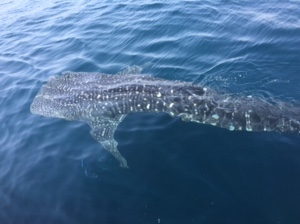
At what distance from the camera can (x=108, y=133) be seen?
10.1 metres

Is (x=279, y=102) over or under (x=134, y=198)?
over

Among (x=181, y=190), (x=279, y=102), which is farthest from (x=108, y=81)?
(x=279, y=102)

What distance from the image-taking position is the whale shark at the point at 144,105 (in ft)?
29.5

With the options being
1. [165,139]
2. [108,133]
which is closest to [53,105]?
[108,133]

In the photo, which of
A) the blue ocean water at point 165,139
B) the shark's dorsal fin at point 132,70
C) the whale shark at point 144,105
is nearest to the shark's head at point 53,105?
the whale shark at point 144,105

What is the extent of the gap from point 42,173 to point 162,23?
37.3ft

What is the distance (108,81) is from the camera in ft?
36.8

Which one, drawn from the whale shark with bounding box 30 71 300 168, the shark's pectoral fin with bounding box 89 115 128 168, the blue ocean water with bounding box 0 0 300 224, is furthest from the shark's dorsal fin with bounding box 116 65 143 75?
the shark's pectoral fin with bounding box 89 115 128 168

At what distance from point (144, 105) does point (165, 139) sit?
155cm

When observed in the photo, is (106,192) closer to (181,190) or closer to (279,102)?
(181,190)

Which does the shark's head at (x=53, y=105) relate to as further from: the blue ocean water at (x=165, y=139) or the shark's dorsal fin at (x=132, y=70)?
the shark's dorsal fin at (x=132, y=70)

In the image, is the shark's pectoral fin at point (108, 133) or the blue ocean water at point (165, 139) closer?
the blue ocean water at point (165, 139)

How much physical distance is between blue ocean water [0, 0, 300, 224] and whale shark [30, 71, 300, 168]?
0.35 metres

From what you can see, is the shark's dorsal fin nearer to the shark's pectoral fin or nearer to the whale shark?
the whale shark
